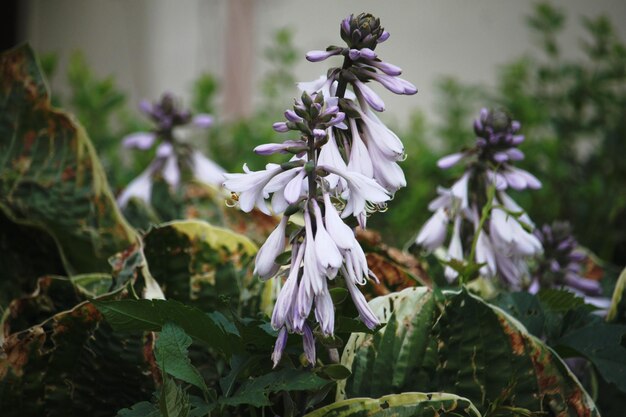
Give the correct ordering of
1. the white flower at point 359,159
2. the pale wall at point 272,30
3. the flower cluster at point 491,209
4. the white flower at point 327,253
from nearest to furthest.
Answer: the white flower at point 327,253 < the white flower at point 359,159 < the flower cluster at point 491,209 < the pale wall at point 272,30

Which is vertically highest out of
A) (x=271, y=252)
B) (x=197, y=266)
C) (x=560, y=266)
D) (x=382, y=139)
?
(x=382, y=139)

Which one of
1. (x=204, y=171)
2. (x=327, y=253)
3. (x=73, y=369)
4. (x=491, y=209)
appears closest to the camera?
(x=327, y=253)

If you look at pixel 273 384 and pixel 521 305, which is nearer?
pixel 273 384

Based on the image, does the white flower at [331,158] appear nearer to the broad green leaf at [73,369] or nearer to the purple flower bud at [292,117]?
the purple flower bud at [292,117]

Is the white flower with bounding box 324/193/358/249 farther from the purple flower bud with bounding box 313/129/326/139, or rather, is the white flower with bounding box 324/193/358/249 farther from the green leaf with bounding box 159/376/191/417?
the green leaf with bounding box 159/376/191/417

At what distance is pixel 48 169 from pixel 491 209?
740 mm

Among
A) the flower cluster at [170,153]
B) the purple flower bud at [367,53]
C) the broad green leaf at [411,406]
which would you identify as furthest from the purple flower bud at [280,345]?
the flower cluster at [170,153]

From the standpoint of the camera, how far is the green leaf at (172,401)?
2.58ft

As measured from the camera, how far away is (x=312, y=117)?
844mm

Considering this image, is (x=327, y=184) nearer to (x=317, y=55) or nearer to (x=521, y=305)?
(x=317, y=55)

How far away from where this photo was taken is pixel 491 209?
1.28 metres

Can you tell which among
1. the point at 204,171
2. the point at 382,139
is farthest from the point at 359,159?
the point at 204,171

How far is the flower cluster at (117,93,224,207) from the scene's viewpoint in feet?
6.14

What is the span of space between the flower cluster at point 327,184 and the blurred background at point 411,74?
0.48m
